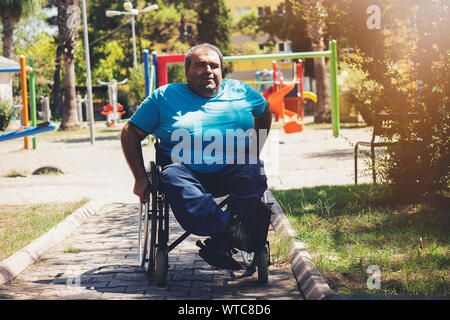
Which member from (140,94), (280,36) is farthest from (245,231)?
(280,36)

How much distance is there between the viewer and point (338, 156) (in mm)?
14234

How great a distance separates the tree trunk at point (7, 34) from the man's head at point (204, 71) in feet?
107

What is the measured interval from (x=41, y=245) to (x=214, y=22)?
43.6m

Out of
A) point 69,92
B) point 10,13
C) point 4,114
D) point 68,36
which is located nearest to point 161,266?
point 4,114

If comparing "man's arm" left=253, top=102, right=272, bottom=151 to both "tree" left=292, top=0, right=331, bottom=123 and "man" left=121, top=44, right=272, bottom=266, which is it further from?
"tree" left=292, top=0, right=331, bottom=123

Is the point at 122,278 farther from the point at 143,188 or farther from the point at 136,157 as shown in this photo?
the point at 136,157

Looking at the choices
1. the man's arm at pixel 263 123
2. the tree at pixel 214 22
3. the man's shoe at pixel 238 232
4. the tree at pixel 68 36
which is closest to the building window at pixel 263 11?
the tree at pixel 214 22

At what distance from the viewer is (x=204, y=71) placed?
4.75 meters

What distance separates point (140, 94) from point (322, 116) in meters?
9.30

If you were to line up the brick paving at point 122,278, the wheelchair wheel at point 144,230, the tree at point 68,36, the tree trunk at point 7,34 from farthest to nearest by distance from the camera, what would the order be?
the tree trunk at point 7,34 → the tree at point 68,36 → the wheelchair wheel at point 144,230 → the brick paving at point 122,278

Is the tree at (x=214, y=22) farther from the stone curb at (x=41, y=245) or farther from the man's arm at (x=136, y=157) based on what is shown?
the man's arm at (x=136, y=157)

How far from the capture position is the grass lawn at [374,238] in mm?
4414

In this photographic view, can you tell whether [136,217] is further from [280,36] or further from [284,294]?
[280,36]

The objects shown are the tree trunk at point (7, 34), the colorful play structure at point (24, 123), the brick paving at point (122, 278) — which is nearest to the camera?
the brick paving at point (122, 278)
